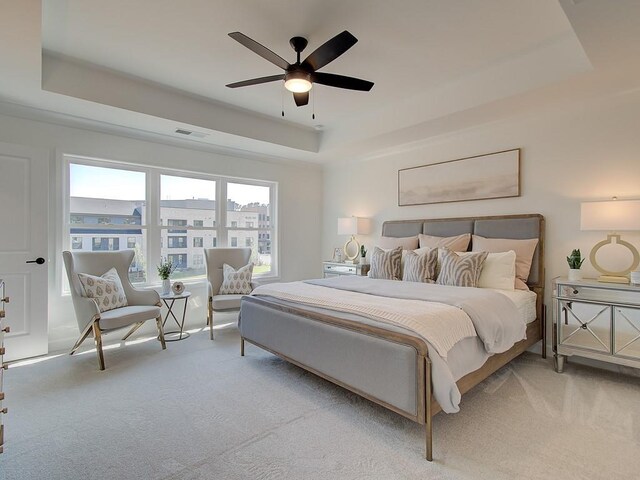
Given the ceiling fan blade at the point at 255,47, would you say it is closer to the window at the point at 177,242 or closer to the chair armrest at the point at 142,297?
the chair armrest at the point at 142,297

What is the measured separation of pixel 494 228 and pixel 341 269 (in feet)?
7.31

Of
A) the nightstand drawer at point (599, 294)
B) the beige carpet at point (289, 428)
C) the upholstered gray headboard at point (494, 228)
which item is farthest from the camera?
the upholstered gray headboard at point (494, 228)

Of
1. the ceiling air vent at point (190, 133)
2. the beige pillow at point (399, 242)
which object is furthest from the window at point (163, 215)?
the beige pillow at point (399, 242)

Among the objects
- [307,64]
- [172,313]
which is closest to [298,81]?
[307,64]

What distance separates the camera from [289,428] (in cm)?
221

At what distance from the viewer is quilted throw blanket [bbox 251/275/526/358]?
6.99ft

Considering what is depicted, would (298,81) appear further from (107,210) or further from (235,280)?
(107,210)

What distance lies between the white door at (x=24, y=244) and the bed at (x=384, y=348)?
2.05 meters

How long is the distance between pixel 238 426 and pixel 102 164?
3.51m

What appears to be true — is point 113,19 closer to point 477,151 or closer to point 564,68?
point 564,68

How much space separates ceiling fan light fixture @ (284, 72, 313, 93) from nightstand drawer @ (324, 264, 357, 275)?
2943 millimetres

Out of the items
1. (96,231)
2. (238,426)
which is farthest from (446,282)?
(96,231)

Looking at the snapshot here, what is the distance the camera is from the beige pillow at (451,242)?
3.93 metres

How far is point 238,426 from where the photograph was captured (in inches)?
88.0
